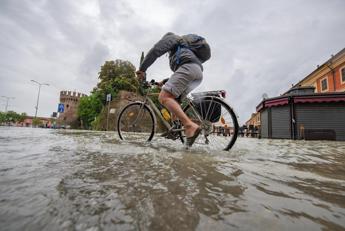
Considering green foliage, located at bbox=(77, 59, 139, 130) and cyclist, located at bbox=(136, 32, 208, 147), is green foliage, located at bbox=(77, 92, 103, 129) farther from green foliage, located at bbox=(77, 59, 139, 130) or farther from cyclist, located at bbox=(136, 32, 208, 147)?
cyclist, located at bbox=(136, 32, 208, 147)

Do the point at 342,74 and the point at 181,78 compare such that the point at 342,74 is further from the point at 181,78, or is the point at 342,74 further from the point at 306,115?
the point at 181,78

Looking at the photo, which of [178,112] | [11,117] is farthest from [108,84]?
[11,117]

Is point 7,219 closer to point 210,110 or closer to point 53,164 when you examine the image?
point 53,164

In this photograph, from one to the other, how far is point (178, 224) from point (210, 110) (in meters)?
2.50

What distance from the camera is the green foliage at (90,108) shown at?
32.5 metres

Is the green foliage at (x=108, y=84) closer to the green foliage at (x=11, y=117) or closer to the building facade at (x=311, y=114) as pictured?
the building facade at (x=311, y=114)

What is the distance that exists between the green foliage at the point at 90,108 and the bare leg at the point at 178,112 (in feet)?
103

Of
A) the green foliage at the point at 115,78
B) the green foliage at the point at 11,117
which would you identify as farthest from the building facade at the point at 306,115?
the green foliage at the point at 11,117

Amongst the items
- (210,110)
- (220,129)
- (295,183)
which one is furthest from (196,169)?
(220,129)

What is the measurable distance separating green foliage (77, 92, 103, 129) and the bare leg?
103 feet

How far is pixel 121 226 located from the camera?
0.52m

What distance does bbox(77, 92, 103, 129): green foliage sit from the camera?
32469mm

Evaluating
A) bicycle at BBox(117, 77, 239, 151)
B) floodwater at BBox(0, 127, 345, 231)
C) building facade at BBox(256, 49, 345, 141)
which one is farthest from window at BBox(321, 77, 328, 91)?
floodwater at BBox(0, 127, 345, 231)

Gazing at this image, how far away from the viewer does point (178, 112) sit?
2500 mm
